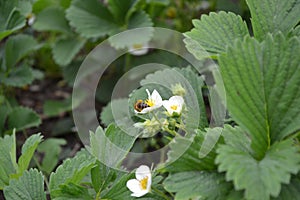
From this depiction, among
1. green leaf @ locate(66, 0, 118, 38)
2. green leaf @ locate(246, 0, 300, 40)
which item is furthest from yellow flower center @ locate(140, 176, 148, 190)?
green leaf @ locate(66, 0, 118, 38)

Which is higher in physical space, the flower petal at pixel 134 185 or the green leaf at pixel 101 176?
the flower petal at pixel 134 185

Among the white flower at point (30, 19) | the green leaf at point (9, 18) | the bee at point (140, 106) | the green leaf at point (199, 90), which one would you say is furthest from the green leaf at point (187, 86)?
the white flower at point (30, 19)

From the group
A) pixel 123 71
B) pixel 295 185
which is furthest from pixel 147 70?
pixel 295 185

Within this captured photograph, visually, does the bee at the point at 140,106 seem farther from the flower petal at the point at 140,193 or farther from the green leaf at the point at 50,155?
the green leaf at the point at 50,155

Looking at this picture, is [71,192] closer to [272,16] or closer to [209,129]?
[209,129]

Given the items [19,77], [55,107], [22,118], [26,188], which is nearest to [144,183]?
[26,188]

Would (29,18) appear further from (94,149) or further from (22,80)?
(94,149)

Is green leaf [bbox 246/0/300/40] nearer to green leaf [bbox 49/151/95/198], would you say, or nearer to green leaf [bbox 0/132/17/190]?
green leaf [bbox 49/151/95/198]
